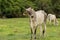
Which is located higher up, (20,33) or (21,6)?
(21,6)

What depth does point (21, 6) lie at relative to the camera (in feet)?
112

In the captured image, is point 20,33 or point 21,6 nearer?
point 20,33

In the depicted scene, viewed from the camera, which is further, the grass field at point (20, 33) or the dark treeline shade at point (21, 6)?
the dark treeline shade at point (21, 6)

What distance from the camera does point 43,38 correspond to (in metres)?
11.6

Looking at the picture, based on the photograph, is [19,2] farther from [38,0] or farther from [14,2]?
[38,0]

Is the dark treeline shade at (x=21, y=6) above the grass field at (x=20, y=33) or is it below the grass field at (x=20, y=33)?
above

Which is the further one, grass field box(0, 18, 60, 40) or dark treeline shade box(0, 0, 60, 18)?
dark treeline shade box(0, 0, 60, 18)

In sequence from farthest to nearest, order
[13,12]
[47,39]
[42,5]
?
[42,5] → [13,12] → [47,39]

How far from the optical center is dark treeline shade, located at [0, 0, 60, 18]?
32.6 metres

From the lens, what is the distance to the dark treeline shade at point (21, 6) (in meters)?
32.6

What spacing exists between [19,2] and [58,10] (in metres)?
6.71

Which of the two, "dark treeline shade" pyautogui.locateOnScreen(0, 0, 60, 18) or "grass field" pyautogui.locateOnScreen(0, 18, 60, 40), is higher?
"dark treeline shade" pyautogui.locateOnScreen(0, 0, 60, 18)

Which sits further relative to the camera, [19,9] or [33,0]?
[33,0]

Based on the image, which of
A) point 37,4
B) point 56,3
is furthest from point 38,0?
point 56,3
